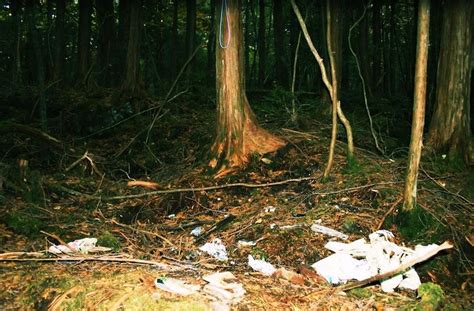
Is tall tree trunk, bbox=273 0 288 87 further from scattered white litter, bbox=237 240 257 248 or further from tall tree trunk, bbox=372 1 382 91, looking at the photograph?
scattered white litter, bbox=237 240 257 248

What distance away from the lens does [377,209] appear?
5.12 m

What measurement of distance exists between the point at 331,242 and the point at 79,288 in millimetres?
2452

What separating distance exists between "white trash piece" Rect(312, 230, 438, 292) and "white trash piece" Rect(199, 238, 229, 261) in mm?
907

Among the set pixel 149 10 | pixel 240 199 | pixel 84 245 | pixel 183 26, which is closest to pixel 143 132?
pixel 240 199

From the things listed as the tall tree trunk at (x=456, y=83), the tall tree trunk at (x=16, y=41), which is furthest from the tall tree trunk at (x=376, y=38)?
the tall tree trunk at (x=16, y=41)

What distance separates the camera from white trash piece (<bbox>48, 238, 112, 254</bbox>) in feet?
13.8

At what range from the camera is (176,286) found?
3467 millimetres

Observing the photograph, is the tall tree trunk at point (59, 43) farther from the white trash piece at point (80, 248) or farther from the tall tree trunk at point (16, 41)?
the white trash piece at point (80, 248)

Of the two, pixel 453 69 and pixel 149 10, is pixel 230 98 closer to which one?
pixel 453 69

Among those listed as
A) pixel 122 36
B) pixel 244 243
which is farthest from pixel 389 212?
pixel 122 36

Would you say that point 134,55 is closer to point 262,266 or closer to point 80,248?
point 80,248

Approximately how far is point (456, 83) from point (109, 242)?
5.53 meters

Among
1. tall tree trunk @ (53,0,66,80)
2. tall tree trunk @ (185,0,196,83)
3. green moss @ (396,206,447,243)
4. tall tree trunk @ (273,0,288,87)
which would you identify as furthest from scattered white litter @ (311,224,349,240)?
tall tree trunk @ (273,0,288,87)

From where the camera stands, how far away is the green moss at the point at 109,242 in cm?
443
